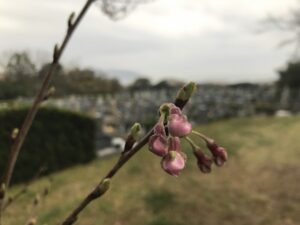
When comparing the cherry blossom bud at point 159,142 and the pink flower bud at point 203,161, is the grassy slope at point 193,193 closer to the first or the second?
the pink flower bud at point 203,161

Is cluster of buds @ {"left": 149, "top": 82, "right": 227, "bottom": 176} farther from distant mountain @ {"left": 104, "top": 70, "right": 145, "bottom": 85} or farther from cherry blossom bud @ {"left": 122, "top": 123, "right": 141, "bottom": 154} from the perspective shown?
distant mountain @ {"left": 104, "top": 70, "right": 145, "bottom": 85}

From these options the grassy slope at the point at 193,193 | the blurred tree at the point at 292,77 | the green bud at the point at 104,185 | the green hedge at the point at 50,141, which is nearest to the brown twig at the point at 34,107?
the green bud at the point at 104,185

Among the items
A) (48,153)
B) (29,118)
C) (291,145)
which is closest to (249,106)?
(291,145)

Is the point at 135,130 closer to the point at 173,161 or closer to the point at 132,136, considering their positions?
the point at 132,136

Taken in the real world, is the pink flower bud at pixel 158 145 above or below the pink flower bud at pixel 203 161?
above

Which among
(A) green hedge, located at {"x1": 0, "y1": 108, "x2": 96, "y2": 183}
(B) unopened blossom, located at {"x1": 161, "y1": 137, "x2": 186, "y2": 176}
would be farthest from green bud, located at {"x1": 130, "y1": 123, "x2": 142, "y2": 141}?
(A) green hedge, located at {"x1": 0, "y1": 108, "x2": 96, "y2": 183}

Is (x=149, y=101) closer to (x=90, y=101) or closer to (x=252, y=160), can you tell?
(x=90, y=101)
